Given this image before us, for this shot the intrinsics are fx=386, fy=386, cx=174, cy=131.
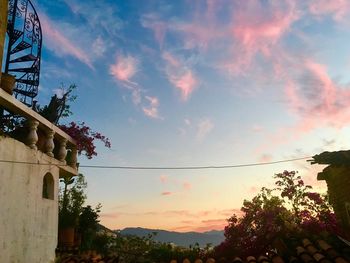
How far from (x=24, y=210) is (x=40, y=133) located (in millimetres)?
2643

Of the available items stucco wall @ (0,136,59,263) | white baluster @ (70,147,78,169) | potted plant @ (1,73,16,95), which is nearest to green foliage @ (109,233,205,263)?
white baluster @ (70,147,78,169)

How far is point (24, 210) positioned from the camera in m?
9.03

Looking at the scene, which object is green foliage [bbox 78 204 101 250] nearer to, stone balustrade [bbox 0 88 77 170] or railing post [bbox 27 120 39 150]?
stone balustrade [bbox 0 88 77 170]

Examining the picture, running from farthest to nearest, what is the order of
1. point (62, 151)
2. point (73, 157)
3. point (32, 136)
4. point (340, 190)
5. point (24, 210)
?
point (73, 157) < point (62, 151) < point (340, 190) < point (32, 136) < point (24, 210)

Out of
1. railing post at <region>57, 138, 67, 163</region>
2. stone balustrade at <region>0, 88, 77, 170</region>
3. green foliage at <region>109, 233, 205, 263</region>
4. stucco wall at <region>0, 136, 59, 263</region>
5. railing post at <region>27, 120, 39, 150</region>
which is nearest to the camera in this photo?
stucco wall at <region>0, 136, 59, 263</region>

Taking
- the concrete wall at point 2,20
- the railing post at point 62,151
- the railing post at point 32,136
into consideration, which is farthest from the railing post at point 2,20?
the railing post at point 62,151

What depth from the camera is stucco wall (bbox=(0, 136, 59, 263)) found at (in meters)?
8.25

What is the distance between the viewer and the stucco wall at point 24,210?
8.25 m

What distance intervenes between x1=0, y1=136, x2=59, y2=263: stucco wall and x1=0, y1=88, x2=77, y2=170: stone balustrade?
1.23 feet

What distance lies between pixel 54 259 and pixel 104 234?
6068 millimetres

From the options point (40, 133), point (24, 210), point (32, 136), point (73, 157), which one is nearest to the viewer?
point (24, 210)

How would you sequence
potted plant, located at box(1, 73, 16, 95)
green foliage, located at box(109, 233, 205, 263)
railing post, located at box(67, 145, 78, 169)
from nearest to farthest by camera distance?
potted plant, located at box(1, 73, 16, 95)
railing post, located at box(67, 145, 78, 169)
green foliage, located at box(109, 233, 205, 263)

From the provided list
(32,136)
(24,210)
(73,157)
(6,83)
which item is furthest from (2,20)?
(73,157)

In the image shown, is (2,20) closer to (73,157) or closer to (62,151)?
(62,151)
